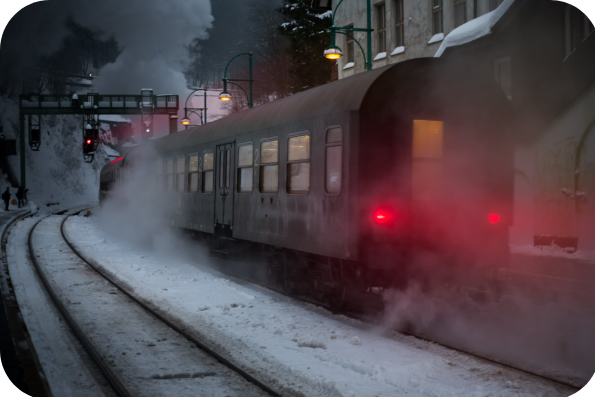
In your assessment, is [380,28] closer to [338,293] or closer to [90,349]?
[338,293]

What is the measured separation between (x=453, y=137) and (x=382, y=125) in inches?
41.2

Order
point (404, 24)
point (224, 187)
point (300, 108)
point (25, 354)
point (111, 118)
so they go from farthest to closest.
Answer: point (111, 118) → point (404, 24) → point (224, 187) → point (300, 108) → point (25, 354)

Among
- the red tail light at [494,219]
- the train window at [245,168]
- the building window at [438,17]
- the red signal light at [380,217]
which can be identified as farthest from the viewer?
the building window at [438,17]

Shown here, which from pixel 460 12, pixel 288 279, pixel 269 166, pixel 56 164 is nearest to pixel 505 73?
pixel 460 12

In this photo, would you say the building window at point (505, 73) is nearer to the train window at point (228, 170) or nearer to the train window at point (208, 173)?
the train window at point (208, 173)

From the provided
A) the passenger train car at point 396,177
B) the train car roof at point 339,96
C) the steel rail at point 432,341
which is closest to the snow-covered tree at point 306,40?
the train car roof at point 339,96

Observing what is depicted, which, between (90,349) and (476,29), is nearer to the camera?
(90,349)

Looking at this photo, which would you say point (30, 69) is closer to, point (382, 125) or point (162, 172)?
point (162, 172)

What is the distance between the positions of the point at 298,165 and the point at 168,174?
828 centimetres

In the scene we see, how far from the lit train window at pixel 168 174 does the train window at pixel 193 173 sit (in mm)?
1715

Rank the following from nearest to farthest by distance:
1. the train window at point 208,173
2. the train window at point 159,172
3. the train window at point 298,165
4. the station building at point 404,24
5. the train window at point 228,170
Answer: the train window at point 298,165, the train window at point 228,170, the train window at point 208,173, the train window at point 159,172, the station building at point 404,24

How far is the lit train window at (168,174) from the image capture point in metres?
17.0

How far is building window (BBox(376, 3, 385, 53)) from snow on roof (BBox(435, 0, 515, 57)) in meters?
6.33

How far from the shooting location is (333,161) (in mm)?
8586
